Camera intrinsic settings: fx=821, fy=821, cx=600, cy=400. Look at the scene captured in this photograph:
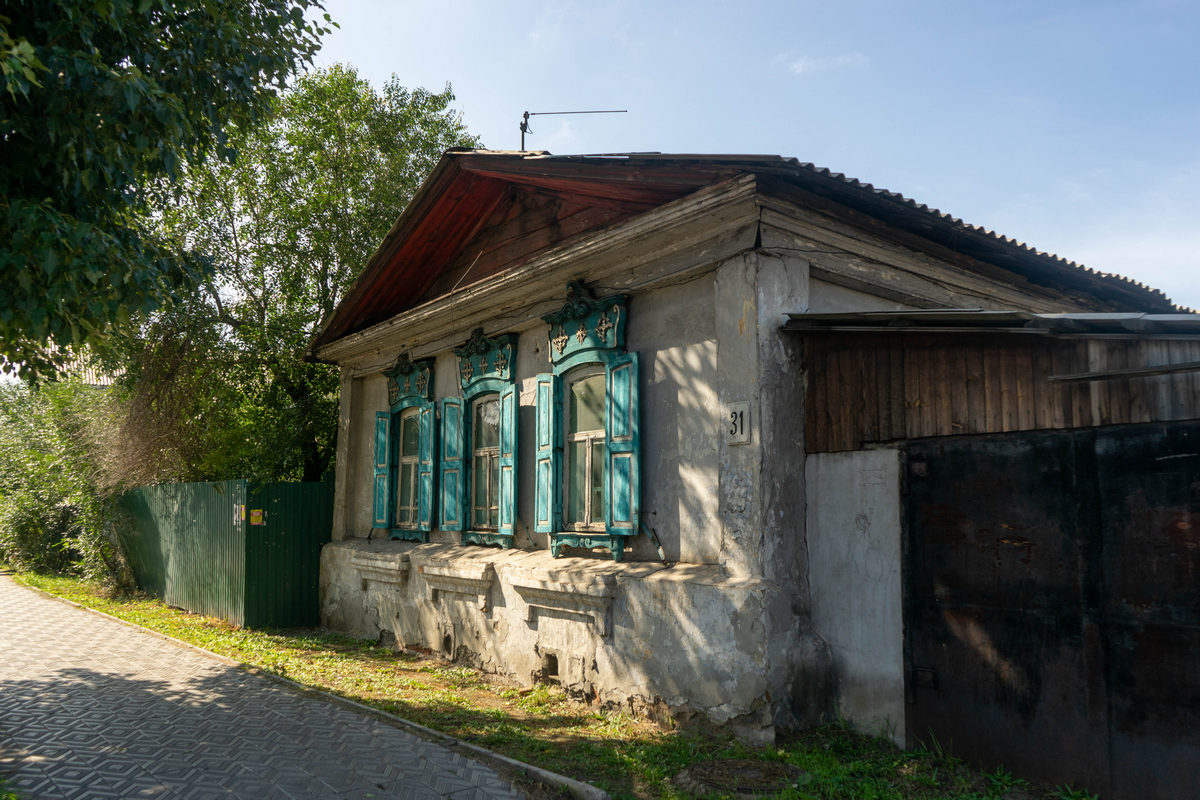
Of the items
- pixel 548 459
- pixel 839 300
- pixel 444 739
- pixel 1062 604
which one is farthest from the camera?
pixel 548 459

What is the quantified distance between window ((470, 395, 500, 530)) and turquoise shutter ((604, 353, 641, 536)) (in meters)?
2.18

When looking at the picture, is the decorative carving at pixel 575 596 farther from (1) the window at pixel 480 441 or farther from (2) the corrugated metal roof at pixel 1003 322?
(2) the corrugated metal roof at pixel 1003 322

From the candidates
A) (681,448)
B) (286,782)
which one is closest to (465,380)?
(681,448)

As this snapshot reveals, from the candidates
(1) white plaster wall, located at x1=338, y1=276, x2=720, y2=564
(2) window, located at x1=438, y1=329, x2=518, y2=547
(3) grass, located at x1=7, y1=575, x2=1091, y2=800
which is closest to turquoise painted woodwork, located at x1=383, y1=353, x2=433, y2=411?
(2) window, located at x1=438, y1=329, x2=518, y2=547

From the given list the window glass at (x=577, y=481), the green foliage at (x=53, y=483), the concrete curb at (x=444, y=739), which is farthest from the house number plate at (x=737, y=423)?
the green foliage at (x=53, y=483)

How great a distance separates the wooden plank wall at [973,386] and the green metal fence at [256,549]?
831cm

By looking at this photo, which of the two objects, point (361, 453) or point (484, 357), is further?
point (361, 453)

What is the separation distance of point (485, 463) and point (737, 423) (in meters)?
3.95

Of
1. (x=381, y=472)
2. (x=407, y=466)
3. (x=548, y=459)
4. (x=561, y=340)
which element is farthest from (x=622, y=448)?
(x=381, y=472)

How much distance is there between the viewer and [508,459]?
8.49 m

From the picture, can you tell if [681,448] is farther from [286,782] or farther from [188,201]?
[188,201]

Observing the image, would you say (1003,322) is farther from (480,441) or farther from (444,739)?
(480,441)

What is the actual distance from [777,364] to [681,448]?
3.65 feet

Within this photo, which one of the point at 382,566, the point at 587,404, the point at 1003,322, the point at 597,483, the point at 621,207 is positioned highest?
the point at 621,207
